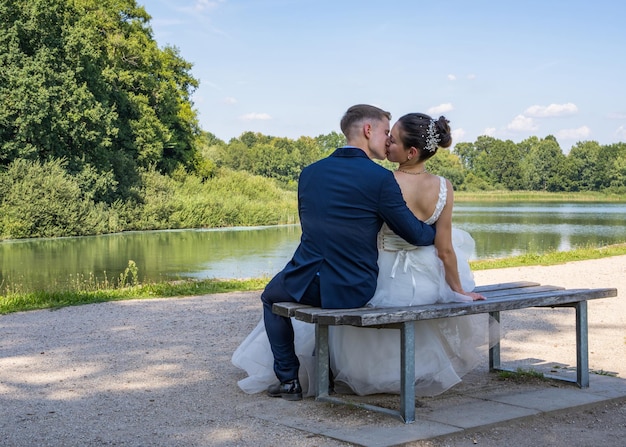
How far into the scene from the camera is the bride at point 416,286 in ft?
15.7

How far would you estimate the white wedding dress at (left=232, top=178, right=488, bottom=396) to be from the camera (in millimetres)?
4789

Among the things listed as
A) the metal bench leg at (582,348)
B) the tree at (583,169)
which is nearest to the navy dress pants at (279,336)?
the metal bench leg at (582,348)

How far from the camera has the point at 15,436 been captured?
4.21 m

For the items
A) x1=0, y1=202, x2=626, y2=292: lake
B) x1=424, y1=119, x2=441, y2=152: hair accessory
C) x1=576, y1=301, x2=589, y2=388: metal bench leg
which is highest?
x1=424, y1=119, x2=441, y2=152: hair accessory

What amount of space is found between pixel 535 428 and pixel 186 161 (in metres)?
48.5

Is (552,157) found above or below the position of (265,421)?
above

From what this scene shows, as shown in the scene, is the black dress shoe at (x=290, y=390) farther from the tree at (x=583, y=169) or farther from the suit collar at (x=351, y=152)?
the tree at (x=583, y=169)

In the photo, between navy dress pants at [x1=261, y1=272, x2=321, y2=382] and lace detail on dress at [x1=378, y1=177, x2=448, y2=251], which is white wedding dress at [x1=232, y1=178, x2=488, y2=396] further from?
navy dress pants at [x1=261, y1=272, x2=321, y2=382]

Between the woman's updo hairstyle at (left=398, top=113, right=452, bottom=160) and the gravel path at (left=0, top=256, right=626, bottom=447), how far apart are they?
1.64 m

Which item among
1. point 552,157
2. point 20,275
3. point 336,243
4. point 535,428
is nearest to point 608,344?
point 535,428

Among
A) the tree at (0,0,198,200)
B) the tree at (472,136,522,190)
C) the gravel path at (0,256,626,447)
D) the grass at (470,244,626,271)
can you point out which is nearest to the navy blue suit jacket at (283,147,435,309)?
the gravel path at (0,256,626,447)

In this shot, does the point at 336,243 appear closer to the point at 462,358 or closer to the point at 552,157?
the point at 462,358

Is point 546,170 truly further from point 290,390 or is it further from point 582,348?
point 290,390

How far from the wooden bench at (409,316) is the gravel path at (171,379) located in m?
0.18
